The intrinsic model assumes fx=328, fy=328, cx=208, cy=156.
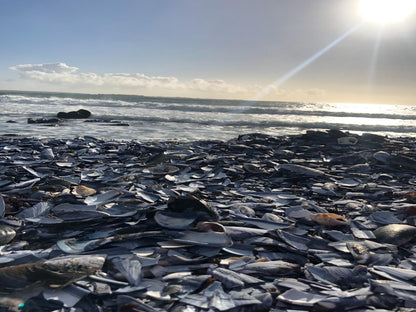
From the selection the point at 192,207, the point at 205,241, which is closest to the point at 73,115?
the point at 192,207

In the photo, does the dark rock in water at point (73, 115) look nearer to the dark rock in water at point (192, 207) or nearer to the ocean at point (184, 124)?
the ocean at point (184, 124)

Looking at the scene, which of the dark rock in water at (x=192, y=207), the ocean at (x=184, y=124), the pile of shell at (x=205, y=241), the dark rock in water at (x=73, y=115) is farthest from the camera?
the dark rock in water at (x=73, y=115)

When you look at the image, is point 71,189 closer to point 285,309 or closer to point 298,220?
point 298,220

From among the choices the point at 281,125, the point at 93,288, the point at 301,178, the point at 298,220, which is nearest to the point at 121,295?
the point at 93,288

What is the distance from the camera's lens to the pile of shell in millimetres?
1978

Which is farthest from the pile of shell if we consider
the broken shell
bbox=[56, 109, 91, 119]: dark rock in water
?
bbox=[56, 109, 91, 119]: dark rock in water

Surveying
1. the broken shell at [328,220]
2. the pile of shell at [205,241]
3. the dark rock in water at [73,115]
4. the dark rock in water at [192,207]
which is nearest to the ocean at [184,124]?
the dark rock in water at [73,115]

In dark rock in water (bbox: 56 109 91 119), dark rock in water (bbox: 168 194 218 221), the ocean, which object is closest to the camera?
dark rock in water (bbox: 168 194 218 221)

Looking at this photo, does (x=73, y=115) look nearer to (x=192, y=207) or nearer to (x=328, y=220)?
(x=192, y=207)

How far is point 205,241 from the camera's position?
262 cm

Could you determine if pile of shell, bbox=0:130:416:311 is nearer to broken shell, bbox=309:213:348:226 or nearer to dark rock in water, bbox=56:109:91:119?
broken shell, bbox=309:213:348:226

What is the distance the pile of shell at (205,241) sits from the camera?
1.98 meters

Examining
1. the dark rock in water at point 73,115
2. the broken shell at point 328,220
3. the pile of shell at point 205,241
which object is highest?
the dark rock in water at point 73,115

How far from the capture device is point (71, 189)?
4176 millimetres
